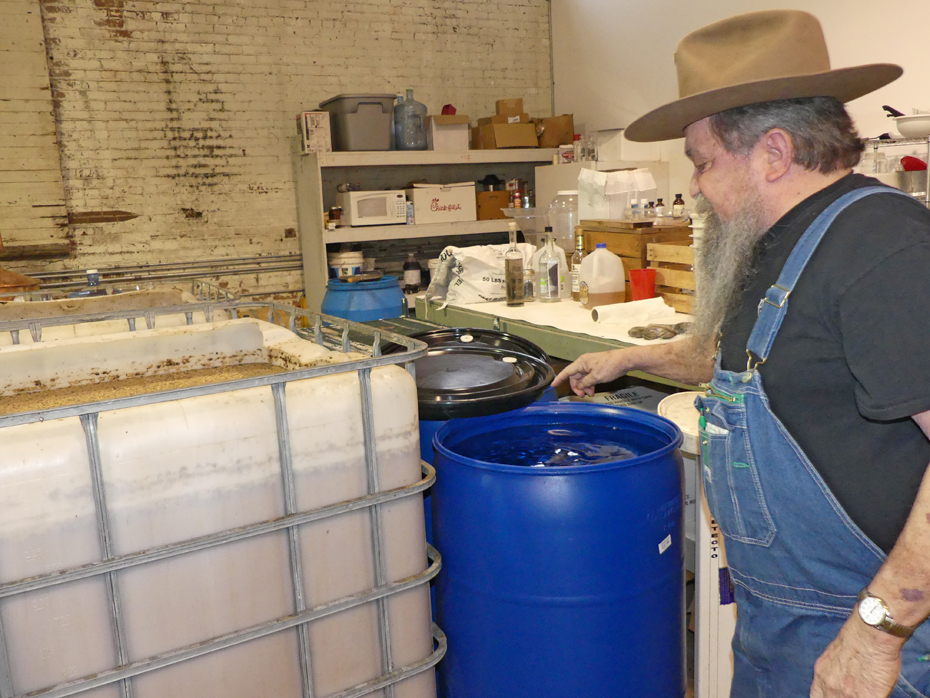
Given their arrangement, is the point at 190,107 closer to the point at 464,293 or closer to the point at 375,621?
the point at 464,293

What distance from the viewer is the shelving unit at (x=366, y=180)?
538cm

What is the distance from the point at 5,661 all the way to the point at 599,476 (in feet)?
2.68

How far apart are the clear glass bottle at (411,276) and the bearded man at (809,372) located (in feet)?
14.6

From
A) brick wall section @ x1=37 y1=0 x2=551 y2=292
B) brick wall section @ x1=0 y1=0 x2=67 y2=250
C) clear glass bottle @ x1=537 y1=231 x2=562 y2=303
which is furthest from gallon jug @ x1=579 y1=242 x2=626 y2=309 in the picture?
brick wall section @ x1=0 y1=0 x2=67 y2=250

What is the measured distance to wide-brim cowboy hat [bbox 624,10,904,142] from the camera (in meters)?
1.05

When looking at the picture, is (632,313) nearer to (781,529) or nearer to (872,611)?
(781,529)

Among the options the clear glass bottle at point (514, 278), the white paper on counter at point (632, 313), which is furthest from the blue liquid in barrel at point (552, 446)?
the clear glass bottle at point (514, 278)

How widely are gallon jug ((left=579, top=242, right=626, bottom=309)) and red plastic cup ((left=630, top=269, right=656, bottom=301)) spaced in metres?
0.07

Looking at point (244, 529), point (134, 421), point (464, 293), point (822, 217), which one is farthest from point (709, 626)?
point (464, 293)

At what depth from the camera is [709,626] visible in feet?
5.24

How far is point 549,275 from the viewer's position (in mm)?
3275

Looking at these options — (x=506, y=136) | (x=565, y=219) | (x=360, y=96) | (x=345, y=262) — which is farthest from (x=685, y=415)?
(x=506, y=136)

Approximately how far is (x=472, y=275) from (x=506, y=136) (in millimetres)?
2715

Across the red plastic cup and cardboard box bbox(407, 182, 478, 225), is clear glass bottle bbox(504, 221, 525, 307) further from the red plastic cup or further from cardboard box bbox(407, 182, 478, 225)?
cardboard box bbox(407, 182, 478, 225)
